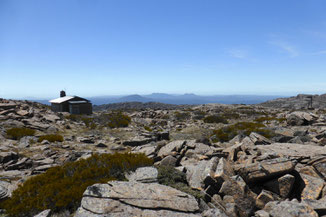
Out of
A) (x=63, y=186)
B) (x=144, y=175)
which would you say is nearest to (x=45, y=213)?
(x=63, y=186)

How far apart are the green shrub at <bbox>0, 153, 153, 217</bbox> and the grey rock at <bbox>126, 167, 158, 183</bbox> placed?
45 cm

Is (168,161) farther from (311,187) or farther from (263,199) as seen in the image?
(311,187)

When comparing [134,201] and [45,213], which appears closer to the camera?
[134,201]

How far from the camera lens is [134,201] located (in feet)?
17.1

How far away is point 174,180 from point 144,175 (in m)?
1.25

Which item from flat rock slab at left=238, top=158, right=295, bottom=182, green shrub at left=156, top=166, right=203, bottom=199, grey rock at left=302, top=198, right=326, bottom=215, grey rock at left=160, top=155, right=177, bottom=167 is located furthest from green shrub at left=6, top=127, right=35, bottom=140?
grey rock at left=302, top=198, right=326, bottom=215

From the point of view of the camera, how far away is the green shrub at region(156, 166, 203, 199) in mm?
6414

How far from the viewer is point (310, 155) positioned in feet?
26.3

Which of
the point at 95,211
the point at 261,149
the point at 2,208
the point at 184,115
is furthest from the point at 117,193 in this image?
the point at 184,115

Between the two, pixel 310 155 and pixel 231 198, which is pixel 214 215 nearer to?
pixel 231 198

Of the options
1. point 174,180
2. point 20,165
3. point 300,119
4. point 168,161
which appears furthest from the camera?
point 300,119

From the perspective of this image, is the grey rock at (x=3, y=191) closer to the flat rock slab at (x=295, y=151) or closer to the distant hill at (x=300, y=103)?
the flat rock slab at (x=295, y=151)

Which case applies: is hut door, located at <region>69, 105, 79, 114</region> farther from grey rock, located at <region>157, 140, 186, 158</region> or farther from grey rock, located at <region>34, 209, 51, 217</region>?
grey rock, located at <region>34, 209, 51, 217</region>

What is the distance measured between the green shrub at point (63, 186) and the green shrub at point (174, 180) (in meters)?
1.53
